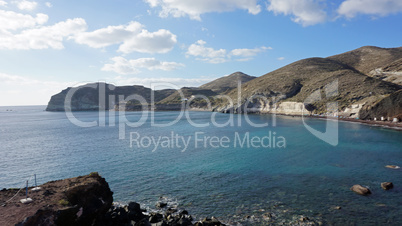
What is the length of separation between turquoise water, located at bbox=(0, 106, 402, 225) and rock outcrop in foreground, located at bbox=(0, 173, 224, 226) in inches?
96.1

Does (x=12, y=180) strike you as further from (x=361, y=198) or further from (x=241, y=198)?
(x=361, y=198)

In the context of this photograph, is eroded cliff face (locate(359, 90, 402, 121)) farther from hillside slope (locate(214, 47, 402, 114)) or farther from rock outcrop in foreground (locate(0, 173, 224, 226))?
rock outcrop in foreground (locate(0, 173, 224, 226))

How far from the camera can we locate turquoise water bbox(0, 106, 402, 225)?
1684cm

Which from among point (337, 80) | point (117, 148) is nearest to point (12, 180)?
point (117, 148)

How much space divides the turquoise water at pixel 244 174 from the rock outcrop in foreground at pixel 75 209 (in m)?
2.44

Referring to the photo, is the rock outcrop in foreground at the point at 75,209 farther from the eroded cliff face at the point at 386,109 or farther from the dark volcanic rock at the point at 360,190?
the eroded cliff face at the point at 386,109

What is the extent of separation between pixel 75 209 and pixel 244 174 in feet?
56.6

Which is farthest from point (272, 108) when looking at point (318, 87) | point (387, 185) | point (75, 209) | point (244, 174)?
point (75, 209)

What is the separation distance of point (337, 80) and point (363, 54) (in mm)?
90038

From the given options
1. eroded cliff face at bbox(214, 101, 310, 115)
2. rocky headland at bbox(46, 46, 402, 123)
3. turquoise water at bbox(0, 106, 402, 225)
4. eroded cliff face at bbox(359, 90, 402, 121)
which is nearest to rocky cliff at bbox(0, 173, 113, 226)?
turquoise water at bbox(0, 106, 402, 225)

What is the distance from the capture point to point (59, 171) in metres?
28.1

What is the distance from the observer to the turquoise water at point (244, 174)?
1684cm

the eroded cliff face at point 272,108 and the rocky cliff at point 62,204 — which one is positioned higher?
the eroded cliff face at point 272,108

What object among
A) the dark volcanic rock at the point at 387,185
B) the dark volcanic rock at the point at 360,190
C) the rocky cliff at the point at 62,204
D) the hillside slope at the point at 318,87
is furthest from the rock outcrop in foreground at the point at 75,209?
the hillside slope at the point at 318,87
